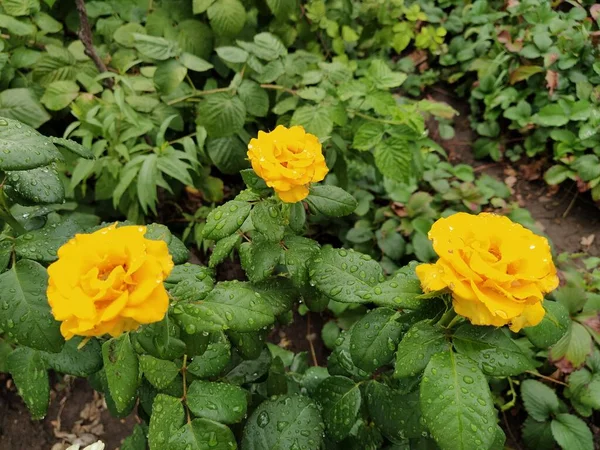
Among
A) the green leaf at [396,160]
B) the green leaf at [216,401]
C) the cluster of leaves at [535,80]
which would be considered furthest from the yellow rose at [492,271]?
the cluster of leaves at [535,80]

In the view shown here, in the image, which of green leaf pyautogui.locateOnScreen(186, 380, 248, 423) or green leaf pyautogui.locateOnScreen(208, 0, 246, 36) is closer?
green leaf pyautogui.locateOnScreen(186, 380, 248, 423)

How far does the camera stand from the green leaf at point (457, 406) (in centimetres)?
71

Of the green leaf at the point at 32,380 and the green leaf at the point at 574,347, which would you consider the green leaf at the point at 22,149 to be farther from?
the green leaf at the point at 574,347

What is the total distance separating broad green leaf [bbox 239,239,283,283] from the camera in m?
0.94

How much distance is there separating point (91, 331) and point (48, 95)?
160cm

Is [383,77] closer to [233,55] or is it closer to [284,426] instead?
[233,55]

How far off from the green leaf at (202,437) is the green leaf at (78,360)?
8.9 inches

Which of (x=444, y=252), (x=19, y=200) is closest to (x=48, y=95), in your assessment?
(x=19, y=200)

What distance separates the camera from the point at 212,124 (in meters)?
1.86

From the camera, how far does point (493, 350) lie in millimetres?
793

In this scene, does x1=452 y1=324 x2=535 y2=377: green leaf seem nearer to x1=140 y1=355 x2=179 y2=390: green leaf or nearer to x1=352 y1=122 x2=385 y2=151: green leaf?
x1=140 y1=355 x2=179 y2=390: green leaf

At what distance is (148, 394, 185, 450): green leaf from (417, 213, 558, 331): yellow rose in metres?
0.49

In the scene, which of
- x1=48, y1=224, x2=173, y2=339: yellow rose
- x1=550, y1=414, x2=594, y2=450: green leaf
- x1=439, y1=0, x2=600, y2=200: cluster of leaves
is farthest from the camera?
x1=439, y1=0, x2=600, y2=200: cluster of leaves

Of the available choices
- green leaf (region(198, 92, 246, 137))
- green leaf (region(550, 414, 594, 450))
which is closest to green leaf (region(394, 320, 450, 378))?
green leaf (region(550, 414, 594, 450))
